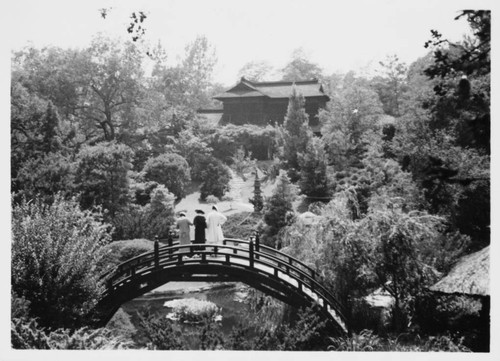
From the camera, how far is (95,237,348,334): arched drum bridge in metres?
7.59

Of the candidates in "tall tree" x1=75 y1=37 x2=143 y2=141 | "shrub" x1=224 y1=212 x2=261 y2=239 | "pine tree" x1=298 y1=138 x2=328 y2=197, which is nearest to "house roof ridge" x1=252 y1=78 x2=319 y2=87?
"pine tree" x1=298 y1=138 x2=328 y2=197

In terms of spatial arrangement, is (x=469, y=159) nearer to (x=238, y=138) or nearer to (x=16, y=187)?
(x=238, y=138)

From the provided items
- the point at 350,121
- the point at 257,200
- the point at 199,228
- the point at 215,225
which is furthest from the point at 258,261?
the point at 350,121

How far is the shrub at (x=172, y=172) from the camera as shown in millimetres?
8898

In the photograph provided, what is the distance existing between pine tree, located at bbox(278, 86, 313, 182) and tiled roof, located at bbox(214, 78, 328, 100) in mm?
212

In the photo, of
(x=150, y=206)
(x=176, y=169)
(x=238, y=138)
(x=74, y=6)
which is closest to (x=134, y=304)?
(x=150, y=206)

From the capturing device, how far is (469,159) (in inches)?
270

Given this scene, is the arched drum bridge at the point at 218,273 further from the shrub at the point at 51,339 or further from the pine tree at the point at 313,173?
the pine tree at the point at 313,173

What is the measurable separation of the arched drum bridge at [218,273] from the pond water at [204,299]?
697mm

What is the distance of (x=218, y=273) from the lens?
8.03 metres

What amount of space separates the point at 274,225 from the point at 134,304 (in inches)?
132

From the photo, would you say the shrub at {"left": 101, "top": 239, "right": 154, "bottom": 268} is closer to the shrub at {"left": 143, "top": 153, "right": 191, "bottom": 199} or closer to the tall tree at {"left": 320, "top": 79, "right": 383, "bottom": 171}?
the shrub at {"left": 143, "top": 153, "right": 191, "bottom": 199}

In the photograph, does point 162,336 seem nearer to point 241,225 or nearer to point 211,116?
point 241,225

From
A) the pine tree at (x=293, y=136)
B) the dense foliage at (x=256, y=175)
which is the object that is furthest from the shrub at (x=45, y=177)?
the pine tree at (x=293, y=136)
